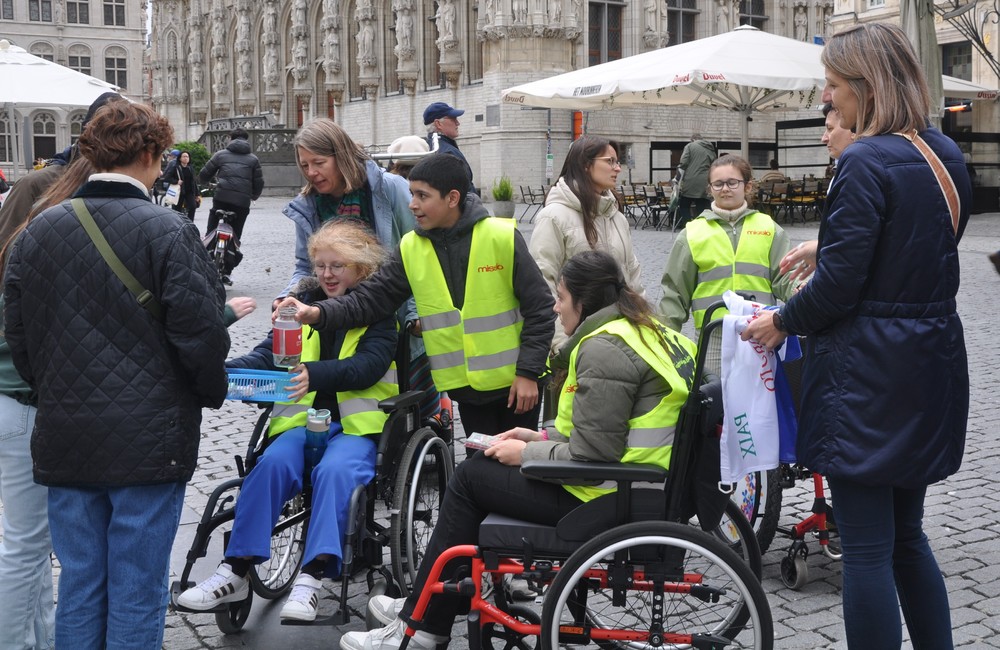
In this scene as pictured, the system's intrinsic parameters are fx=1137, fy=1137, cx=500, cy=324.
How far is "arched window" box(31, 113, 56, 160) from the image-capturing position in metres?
66.4

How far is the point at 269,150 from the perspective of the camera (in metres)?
40.2

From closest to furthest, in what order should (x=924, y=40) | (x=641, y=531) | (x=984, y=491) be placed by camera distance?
(x=641, y=531), (x=984, y=491), (x=924, y=40)

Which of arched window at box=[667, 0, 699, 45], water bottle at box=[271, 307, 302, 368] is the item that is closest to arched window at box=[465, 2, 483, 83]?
arched window at box=[667, 0, 699, 45]

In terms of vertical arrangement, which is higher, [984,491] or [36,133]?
[36,133]

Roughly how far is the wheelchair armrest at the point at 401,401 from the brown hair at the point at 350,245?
543mm

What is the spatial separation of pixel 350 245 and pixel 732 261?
6.13 ft

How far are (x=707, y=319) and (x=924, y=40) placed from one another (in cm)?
908

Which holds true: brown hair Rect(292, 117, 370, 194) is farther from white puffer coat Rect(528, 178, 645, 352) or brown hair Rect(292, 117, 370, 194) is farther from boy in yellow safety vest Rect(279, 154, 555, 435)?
white puffer coat Rect(528, 178, 645, 352)

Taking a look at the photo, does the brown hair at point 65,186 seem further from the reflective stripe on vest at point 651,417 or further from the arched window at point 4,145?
the arched window at point 4,145

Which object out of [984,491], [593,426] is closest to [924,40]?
[984,491]

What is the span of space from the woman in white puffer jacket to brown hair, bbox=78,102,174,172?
9.10 ft

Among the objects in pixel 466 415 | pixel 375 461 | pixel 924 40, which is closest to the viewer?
pixel 375 461

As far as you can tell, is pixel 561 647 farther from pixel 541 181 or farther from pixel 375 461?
pixel 541 181

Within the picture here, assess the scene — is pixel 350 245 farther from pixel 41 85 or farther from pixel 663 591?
pixel 41 85
